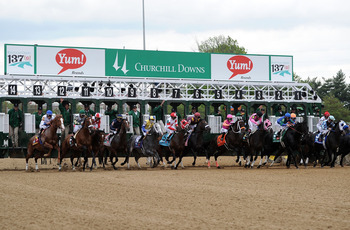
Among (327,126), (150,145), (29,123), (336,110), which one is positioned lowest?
(150,145)

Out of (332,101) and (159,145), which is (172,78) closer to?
(159,145)

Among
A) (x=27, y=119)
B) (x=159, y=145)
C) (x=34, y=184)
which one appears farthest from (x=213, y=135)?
(x=34, y=184)

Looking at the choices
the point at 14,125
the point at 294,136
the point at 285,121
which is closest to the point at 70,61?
the point at 14,125

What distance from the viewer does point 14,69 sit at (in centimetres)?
2481

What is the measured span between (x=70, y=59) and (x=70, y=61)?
0.10m

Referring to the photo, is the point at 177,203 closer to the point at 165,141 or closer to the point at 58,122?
the point at 58,122

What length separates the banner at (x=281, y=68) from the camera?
100 feet

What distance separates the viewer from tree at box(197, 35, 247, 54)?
63125 mm

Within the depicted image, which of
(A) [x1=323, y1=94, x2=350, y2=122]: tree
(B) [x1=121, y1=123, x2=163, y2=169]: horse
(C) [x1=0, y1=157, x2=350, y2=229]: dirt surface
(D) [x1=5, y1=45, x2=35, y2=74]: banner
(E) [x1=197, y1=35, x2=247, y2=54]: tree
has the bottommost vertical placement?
(C) [x1=0, y1=157, x2=350, y2=229]: dirt surface

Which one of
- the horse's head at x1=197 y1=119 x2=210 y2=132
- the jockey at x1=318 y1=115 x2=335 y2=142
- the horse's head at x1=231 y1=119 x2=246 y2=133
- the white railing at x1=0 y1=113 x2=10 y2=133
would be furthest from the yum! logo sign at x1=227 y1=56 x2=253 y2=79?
the white railing at x1=0 y1=113 x2=10 y2=133

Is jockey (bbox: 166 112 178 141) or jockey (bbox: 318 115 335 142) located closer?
jockey (bbox: 166 112 178 141)

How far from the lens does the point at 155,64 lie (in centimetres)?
2766

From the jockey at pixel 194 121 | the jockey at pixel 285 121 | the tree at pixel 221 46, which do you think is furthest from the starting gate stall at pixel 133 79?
the tree at pixel 221 46

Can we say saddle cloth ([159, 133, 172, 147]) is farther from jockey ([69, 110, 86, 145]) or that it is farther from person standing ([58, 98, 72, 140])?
person standing ([58, 98, 72, 140])
